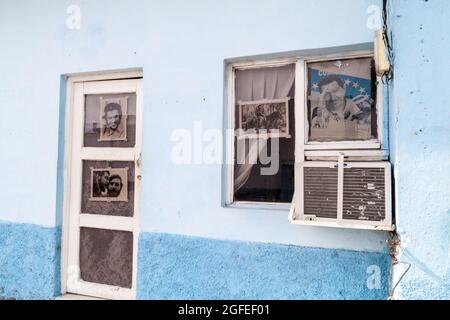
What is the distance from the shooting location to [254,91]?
3104 millimetres

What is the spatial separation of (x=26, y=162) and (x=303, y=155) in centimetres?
275

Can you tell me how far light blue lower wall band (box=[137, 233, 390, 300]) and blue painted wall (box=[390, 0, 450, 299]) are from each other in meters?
0.43

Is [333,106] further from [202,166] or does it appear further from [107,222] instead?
[107,222]

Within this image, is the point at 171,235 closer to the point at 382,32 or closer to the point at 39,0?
the point at 382,32

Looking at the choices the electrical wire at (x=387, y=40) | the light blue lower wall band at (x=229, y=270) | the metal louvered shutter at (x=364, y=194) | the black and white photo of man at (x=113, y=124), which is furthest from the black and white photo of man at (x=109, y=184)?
the electrical wire at (x=387, y=40)

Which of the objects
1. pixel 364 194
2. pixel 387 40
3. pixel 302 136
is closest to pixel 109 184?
pixel 302 136

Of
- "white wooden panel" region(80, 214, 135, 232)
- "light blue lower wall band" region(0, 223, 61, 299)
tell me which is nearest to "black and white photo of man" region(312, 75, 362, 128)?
"white wooden panel" region(80, 214, 135, 232)

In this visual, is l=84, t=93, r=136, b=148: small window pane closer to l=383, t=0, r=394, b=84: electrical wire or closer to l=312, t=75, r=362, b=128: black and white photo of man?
l=312, t=75, r=362, b=128: black and white photo of man

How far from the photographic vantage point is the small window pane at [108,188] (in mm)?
3479

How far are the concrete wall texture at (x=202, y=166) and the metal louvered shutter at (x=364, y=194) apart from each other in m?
0.23

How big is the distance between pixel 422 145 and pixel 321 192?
0.73m

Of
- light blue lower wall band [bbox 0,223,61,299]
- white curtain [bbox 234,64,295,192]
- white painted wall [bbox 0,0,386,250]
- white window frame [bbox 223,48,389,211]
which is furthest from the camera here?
light blue lower wall band [bbox 0,223,61,299]

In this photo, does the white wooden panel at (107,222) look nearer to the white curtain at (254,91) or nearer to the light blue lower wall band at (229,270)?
the light blue lower wall band at (229,270)

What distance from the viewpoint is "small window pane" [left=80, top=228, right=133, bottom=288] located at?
11.3 ft
